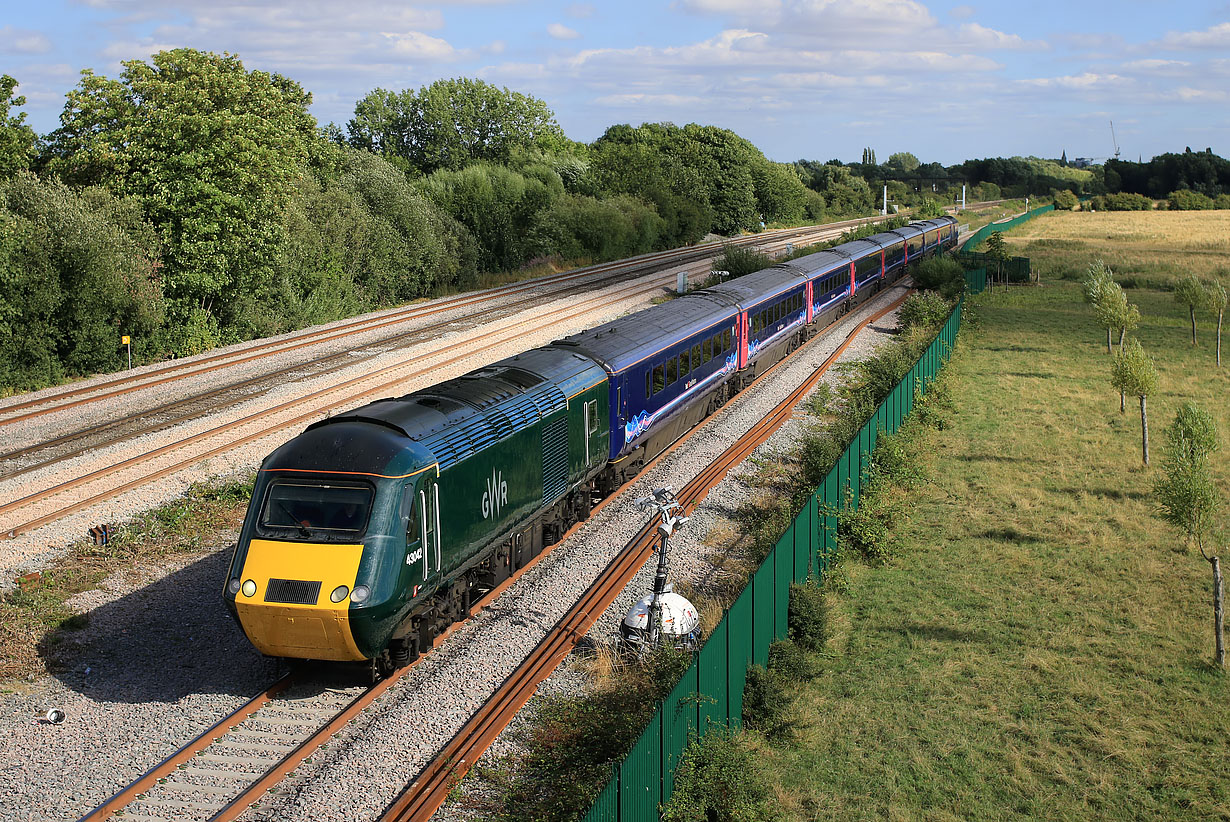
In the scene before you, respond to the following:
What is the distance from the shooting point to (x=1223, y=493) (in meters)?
23.0

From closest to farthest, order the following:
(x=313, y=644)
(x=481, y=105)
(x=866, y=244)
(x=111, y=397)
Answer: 1. (x=313, y=644)
2. (x=111, y=397)
3. (x=866, y=244)
4. (x=481, y=105)

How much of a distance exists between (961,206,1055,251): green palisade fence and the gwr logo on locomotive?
66741 millimetres

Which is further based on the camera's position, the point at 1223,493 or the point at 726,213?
the point at 726,213

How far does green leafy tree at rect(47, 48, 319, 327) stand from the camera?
35094mm

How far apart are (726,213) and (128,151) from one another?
220 feet

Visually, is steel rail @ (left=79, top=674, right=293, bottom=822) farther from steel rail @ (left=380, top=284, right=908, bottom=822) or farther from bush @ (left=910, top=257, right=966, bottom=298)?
bush @ (left=910, top=257, right=966, bottom=298)

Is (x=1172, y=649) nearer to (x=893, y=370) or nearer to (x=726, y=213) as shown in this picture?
(x=893, y=370)

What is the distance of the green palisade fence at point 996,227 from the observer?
87.1 m

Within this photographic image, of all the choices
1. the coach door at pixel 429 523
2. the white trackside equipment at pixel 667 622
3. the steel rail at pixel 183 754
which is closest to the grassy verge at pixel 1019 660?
the white trackside equipment at pixel 667 622

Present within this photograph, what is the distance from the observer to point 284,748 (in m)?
11.5

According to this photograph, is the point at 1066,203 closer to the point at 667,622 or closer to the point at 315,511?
the point at 667,622

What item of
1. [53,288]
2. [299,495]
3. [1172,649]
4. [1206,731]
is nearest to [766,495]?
[1172,649]

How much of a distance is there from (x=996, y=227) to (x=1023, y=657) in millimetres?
105093

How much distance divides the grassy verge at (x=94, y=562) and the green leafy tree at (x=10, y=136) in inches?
800
